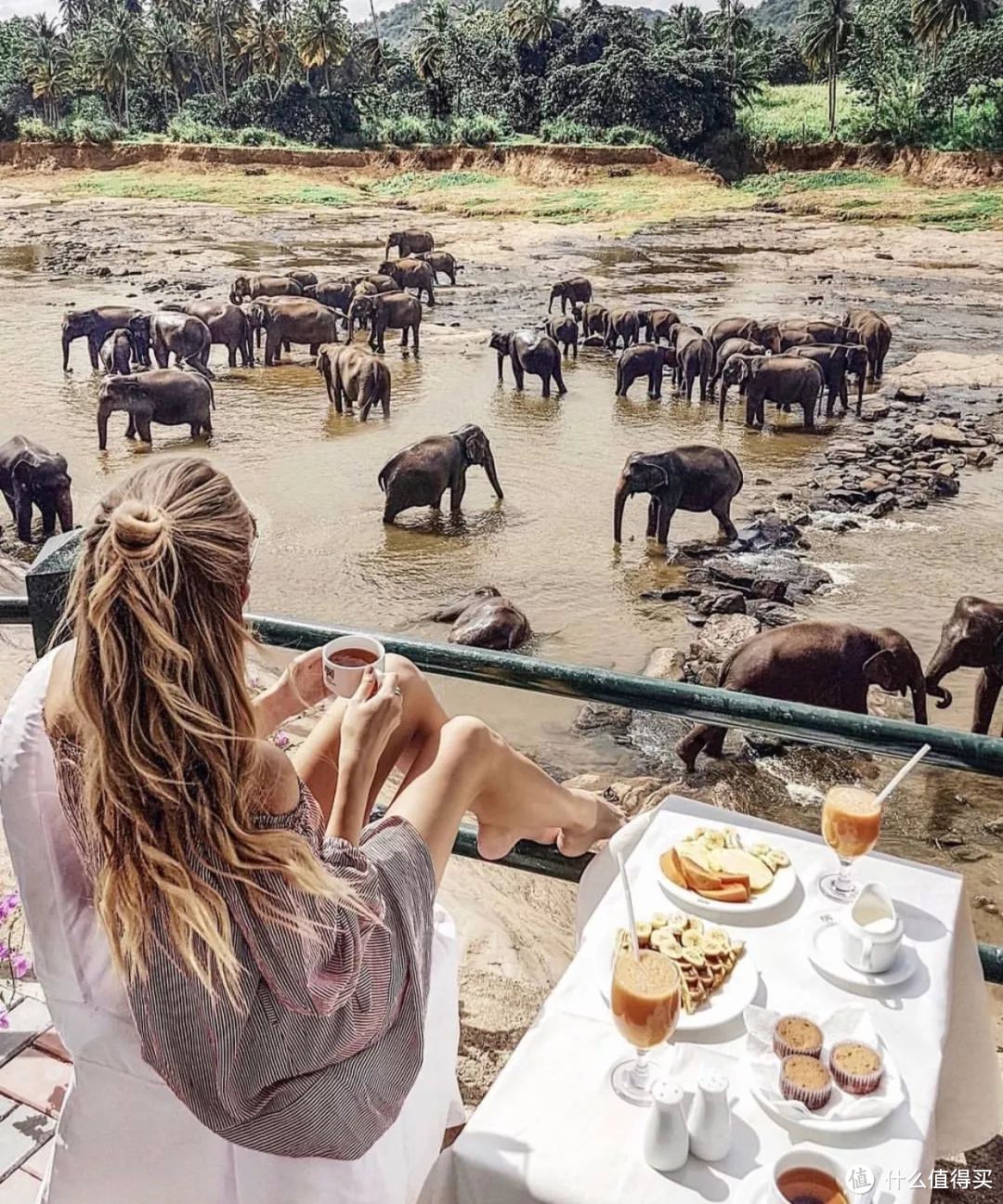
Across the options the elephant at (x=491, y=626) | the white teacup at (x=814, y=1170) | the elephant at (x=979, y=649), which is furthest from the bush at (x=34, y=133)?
the white teacup at (x=814, y=1170)

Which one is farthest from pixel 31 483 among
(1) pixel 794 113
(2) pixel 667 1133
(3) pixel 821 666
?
(1) pixel 794 113

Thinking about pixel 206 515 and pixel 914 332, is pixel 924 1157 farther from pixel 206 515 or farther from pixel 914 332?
pixel 914 332

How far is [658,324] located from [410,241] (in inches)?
301

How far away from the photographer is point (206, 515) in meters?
1.33

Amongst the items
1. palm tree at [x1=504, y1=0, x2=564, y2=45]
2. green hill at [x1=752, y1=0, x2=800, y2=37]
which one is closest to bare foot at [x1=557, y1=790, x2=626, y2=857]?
green hill at [x1=752, y1=0, x2=800, y2=37]

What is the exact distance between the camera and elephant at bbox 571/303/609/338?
1739cm

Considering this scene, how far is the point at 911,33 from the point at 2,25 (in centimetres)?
2826

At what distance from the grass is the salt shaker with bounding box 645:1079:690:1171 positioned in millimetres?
25000

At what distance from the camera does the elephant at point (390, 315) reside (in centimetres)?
1706

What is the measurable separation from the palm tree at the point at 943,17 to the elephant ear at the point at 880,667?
20107 mm

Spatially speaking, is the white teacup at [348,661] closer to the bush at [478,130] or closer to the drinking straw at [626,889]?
the drinking straw at [626,889]

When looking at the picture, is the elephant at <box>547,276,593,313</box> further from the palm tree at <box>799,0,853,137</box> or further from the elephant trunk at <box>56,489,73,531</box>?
the elephant trunk at <box>56,489,73,531</box>

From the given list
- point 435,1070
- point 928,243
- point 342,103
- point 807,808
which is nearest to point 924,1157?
point 435,1070

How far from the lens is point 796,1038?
1.38 m
